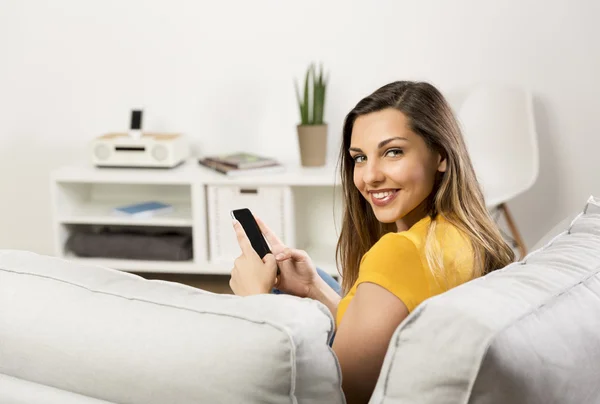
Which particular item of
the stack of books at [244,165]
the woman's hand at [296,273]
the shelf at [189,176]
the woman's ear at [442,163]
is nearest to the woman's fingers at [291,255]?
the woman's hand at [296,273]

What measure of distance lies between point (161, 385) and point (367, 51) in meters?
3.09

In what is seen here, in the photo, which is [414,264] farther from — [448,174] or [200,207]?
[200,207]

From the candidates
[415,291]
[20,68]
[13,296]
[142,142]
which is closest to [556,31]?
[142,142]

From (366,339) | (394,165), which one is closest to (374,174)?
(394,165)

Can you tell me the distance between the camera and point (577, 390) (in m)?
0.93

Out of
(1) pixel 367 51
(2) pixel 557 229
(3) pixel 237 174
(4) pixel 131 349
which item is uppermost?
(1) pixel 367 51

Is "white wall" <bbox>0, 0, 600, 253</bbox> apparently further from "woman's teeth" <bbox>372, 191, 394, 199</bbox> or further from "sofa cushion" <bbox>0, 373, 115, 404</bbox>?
"sofa cushion" <bbox>0, 373, 115, 404</bbox>

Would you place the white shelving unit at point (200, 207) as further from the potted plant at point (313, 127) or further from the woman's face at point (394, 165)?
the woman's face at point (394, 165)

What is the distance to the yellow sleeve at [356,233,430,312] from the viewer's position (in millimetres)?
1132

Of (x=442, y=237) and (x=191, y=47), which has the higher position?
(x=191, y=47)

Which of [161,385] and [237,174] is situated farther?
[237,174]

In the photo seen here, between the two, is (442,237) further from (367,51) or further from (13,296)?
(367,51)

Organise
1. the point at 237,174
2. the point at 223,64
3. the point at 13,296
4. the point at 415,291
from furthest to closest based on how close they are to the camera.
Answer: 1. the point at 223,64
2. the point at 237,174
3. the point at 415,291
4. the point at 13,296

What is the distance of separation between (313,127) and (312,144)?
8 cm
